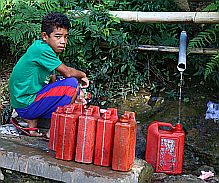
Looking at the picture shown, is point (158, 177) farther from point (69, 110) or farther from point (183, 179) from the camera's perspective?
point (69, 110)

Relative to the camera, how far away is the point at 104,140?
2826 mm

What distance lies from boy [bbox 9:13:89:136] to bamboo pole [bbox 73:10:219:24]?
1.42 meters

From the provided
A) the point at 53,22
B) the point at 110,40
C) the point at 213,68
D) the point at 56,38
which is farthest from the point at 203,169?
the point at 110,40

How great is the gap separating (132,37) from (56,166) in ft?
9.10

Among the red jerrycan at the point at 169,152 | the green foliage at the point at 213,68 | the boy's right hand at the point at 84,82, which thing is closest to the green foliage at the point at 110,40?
the green foliage at the point at 213,68

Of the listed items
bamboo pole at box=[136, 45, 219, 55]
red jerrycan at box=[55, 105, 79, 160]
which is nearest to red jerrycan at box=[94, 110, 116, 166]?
red jerrycan at box=[55, 105, 79, 160]

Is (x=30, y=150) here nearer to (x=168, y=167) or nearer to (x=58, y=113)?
(x=58, y=113)

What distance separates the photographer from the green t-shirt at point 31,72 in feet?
11.3

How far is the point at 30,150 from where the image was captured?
10.4 feet

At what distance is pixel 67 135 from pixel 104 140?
0.27 metres

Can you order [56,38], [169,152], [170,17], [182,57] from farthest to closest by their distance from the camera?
[170,17]
[182,57]
[56,38]
[169,152]

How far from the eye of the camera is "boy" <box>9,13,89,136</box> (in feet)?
11.3

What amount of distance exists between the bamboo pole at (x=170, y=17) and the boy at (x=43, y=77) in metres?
1.42

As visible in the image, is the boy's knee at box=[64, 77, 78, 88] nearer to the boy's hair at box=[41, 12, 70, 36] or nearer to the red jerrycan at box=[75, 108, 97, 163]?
the boy's hair at box=[41, 12, 70, 36]
